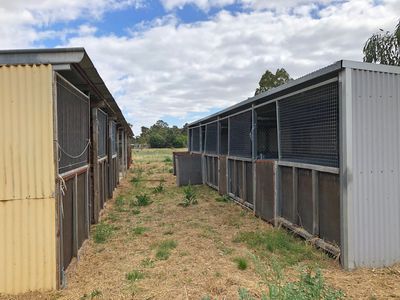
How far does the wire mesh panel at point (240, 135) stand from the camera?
8337mm

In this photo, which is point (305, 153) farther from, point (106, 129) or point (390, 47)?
point (390, 47)

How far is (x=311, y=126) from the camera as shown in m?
5.39

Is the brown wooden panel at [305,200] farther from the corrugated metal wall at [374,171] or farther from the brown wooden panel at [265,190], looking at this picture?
the corrugated metal wall at [374,171]

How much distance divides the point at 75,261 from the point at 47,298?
118cm

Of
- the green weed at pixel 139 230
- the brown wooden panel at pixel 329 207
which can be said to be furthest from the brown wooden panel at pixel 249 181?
the brown wooden panel at pixel 329 207

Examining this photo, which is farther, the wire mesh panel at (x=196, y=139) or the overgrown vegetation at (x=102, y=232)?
the wire mesh panel at (x=196, y=139)

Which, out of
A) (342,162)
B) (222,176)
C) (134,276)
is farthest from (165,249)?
(222,176)

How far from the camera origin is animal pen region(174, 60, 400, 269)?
4391 mm

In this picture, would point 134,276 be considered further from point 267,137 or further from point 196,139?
point 196,139

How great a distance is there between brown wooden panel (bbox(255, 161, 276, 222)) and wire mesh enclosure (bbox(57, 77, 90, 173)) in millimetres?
3458

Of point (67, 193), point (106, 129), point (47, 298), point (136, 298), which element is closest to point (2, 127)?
point (67, 193)

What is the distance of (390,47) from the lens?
41.3 feet

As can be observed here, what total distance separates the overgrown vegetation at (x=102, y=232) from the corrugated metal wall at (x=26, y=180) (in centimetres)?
215

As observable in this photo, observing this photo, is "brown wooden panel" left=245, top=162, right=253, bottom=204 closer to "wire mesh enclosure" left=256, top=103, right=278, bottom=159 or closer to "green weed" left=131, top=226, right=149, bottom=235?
"wire mesh enclosure" left=256, top=103, right=278, bottom=159
